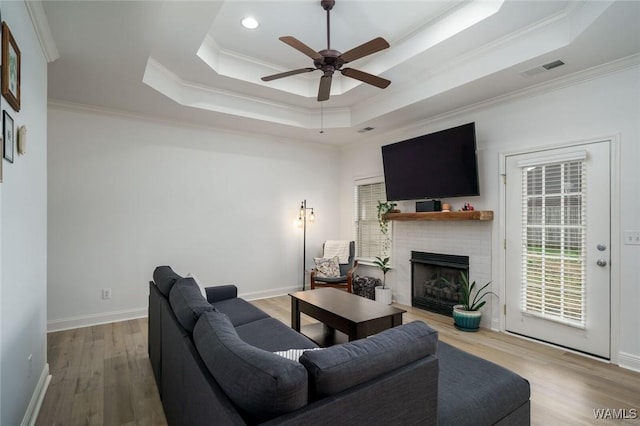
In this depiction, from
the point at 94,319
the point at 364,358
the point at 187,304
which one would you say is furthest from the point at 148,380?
the point at 364,358

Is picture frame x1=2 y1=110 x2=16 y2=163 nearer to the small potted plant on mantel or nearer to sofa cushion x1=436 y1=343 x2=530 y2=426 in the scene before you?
sofa cushion x1=436 y1=343 x2=530 y2=426

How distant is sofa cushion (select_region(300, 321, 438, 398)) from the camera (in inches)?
43.9

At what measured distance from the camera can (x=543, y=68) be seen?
303 cm

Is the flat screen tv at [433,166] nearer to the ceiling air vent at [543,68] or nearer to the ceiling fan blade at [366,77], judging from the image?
the ceiling air vent at [543,68]

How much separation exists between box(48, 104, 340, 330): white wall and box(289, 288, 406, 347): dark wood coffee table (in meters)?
1.97

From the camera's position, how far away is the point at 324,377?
1.10 m

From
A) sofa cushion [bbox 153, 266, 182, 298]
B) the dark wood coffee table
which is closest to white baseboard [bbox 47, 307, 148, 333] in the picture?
sofa cushion [bbox 153, 266, 182, 298]

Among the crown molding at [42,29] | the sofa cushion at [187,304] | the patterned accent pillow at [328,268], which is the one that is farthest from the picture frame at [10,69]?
the patterned accent pillow at [328,268]

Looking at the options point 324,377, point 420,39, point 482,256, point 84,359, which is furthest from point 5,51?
point 482,256

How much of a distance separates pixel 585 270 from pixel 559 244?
12.5 inches

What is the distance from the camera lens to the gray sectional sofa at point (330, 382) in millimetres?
1037

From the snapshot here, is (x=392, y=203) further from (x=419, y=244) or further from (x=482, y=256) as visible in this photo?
(x=482, y=256)

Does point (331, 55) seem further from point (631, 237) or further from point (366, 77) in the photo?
point (631, 237)

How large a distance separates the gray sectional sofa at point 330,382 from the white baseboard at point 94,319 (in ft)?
8.56
